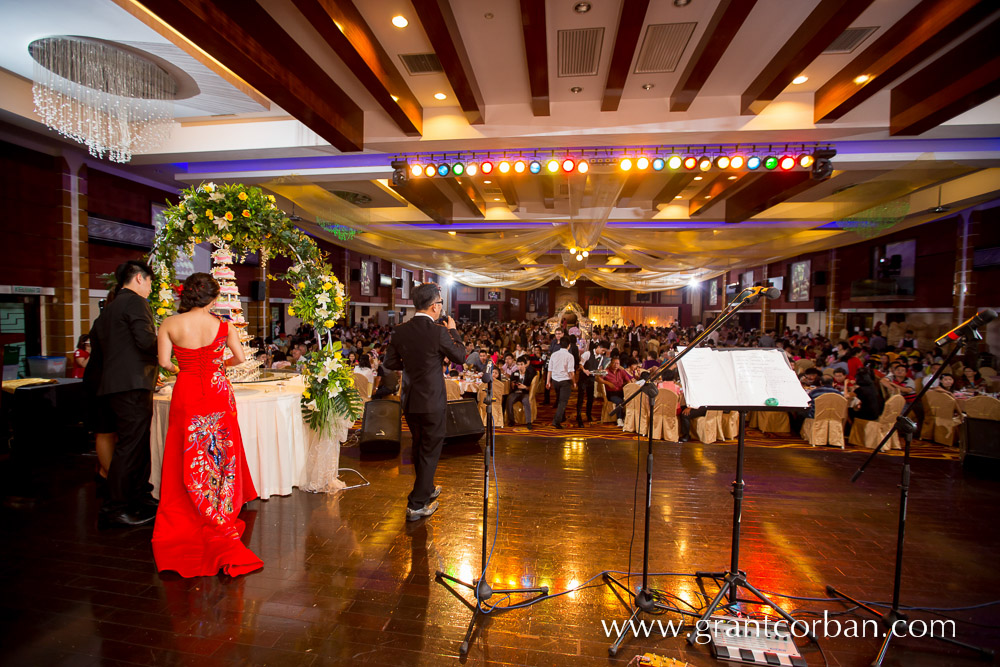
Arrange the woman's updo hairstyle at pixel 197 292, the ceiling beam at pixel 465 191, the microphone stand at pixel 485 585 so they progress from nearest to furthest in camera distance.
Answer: the microphone stand at pixel 485 585 → the woman's updo hairstyle at pixel 197 292 → the ceiling beam at pixel 465 191

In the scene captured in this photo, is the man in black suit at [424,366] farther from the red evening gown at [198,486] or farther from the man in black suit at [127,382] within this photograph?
the man in black suit at [127,382]

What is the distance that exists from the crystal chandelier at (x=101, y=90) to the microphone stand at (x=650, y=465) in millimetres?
5804

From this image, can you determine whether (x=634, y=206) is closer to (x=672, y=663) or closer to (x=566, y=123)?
(x=566, y=123)

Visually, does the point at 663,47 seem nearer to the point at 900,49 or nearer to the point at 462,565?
the point at 900,49

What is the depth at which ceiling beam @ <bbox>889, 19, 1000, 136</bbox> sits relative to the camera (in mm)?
3779

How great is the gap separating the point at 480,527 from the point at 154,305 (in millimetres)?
3642

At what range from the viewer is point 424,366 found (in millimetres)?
3424

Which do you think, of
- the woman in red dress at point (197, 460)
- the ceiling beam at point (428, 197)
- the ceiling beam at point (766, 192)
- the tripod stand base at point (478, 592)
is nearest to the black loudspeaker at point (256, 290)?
the ceiling beam at point (428, 197)

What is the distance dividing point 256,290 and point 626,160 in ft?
32.2

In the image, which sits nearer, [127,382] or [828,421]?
[127,382]

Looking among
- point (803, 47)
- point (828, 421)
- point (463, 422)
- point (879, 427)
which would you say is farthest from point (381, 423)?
point (879, 427)

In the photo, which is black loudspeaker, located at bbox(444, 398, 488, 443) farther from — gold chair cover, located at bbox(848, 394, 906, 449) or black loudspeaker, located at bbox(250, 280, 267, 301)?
black loudspeaker, located at bbox(250, 280, 267, 301)

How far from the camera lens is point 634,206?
970 centimetres

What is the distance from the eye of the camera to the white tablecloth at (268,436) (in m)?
3.74
